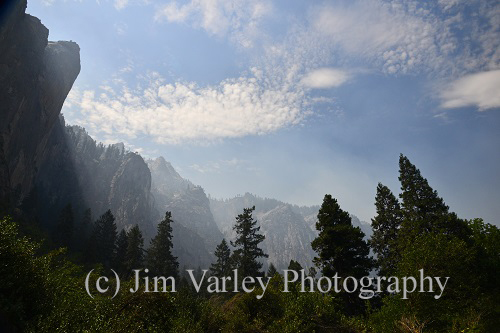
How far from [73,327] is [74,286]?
161 inches

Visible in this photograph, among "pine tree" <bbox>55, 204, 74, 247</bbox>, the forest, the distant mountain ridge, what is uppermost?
the distant mountain ridge

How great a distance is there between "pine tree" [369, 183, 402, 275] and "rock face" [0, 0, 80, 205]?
6517 cm

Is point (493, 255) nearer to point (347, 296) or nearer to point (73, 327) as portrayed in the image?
point (347, 296)

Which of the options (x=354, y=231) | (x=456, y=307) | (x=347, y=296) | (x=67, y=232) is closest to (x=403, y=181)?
(x=354, y=231)

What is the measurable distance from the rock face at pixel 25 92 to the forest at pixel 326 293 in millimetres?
56257

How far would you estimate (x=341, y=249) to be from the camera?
24328mm

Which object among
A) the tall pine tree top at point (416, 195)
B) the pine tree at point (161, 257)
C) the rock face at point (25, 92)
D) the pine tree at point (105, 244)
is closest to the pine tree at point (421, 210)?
the tall pine tree top at point (416, 195)


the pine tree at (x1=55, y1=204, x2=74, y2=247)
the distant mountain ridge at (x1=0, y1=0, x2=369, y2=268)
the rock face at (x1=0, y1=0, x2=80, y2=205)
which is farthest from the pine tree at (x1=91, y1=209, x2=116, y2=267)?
the rock face at (x1=0, y1=0, x2=80, y2=205)

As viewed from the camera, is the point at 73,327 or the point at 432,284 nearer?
the point at 73,327

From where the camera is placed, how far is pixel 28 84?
78.5 m

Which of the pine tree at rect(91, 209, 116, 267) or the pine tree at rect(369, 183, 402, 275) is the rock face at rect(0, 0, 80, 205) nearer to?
the pine tree at rect(91, 209, 116, 267)

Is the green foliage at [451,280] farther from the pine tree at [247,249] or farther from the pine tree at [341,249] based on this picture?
the pine tree at [247,249]

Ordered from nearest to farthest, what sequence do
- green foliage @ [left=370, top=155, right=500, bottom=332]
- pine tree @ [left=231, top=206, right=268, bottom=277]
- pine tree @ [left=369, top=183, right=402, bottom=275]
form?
green foliage @ [left=370, top=155, right=500, bottom=332]
pine tree @ [left=369, top=183, right=402, bottom=275]
pine tree @ [left=231, top=206, right=268, bottom=277]

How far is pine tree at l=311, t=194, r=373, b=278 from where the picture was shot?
24.7 meters
